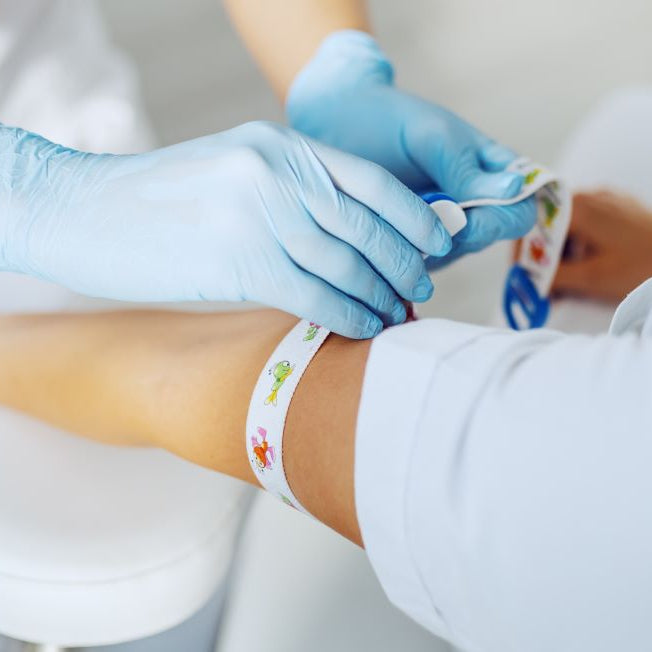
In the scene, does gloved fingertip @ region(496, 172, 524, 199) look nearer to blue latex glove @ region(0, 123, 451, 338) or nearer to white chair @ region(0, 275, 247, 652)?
blue latex glove @ region(0, 123, 451, 338)

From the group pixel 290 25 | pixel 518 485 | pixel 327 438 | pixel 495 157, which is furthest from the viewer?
pixel 290 25

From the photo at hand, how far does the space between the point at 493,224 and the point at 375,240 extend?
→ 0.17 meters

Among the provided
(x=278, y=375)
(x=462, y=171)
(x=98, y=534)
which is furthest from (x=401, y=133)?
(x=98, y=534)

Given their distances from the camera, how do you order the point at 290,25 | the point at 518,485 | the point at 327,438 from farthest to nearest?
the point at 290,25
the point at 327,438
the point at 518,485

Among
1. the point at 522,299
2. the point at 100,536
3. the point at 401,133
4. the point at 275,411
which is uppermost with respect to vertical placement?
the point at 401,133

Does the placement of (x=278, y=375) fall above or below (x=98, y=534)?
above

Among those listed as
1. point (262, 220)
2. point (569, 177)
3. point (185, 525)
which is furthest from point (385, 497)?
point (569, 177)

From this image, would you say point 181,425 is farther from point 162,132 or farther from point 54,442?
point 162,132

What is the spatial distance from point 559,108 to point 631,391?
71.7 inches

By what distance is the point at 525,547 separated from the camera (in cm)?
59

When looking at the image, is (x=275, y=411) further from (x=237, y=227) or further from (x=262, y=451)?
(x=237, y=227)

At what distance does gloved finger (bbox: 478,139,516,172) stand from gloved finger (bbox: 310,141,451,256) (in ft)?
0.87

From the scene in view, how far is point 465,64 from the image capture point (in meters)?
2.31

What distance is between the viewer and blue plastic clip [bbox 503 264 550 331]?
1168 millimetres
